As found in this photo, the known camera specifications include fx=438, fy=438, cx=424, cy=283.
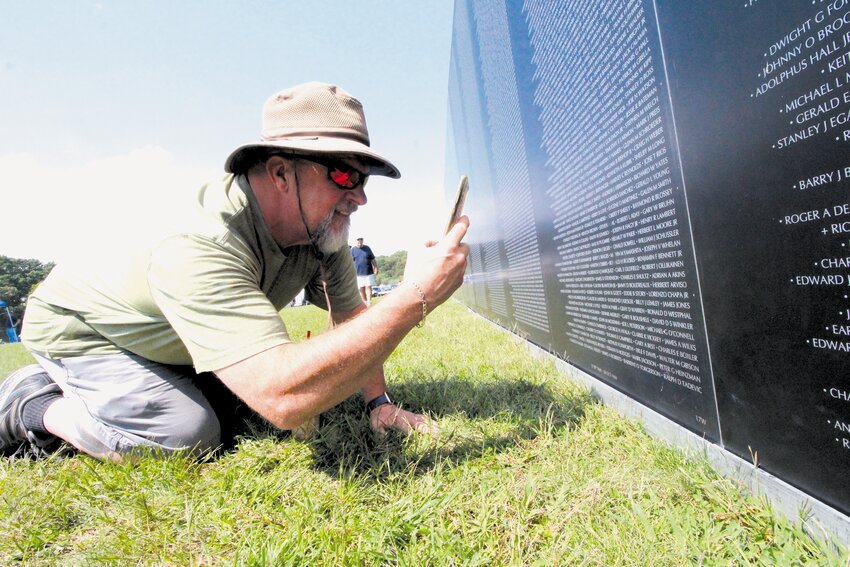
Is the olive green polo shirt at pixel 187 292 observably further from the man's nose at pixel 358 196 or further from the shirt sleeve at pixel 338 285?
the man's nose at pixel 358 196

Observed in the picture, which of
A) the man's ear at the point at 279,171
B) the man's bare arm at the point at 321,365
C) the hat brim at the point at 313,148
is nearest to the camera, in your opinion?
the man's bare arm at the point at 321,365

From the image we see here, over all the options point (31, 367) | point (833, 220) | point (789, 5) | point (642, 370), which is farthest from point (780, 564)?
point (31, 367)

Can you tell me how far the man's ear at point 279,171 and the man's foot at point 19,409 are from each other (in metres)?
1.52

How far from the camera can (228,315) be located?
1.37 metres

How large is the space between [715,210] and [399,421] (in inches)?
56.9

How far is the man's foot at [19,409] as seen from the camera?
1940 millimetres

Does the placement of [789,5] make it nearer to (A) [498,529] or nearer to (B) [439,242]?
(B) [439,242]

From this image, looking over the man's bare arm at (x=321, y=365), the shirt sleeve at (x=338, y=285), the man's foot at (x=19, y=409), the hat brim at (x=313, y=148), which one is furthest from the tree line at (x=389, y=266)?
the man's bare arm at (x=321, y=365)

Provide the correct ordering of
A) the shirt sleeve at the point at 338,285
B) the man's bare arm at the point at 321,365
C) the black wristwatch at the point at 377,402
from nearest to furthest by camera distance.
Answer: the man's bare arm at the point at 321,365 → the black wristwatch at the point at 377,402 → the shirt sleeve at the point at 338,285

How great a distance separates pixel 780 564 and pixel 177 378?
2173mm

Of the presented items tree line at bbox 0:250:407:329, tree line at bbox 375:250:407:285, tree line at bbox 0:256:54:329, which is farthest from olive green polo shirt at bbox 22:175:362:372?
tree line at bbox 375:250:407:285

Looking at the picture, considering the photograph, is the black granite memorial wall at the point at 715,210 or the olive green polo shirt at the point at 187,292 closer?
the black granite memorial wall at the point at 715,210

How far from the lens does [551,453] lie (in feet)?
5.27


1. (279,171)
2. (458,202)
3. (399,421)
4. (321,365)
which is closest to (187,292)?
(321,365)
